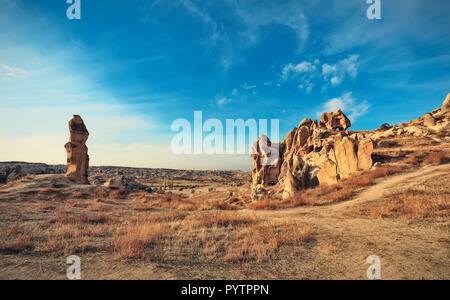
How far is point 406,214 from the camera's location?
24.6 feet

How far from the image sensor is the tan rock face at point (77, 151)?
23828mm

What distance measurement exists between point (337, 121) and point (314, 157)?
15360mm

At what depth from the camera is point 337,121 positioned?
3434 centimetres

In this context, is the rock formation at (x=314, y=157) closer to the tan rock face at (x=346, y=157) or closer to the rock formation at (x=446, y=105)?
the tan rock face at (x=346, y=157)

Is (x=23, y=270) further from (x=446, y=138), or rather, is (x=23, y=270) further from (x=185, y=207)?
(x=446, y=138)

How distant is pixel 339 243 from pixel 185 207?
10.7 meters

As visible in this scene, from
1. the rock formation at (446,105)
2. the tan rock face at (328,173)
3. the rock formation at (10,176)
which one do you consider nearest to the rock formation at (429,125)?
the rock formation at (446,105)

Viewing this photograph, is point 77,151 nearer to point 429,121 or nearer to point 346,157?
point 346,157

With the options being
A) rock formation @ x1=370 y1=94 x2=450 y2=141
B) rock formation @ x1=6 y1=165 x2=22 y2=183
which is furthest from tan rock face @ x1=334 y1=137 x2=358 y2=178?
rock formation @ x1=6 y1=165 x2=22 y2=183

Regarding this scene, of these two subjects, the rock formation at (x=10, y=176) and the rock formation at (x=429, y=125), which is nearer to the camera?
the rock formation at (x=429, y=125)

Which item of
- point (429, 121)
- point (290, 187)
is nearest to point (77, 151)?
point (290, 187)

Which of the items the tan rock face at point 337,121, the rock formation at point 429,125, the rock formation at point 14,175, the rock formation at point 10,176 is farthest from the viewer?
the tan rock face at point 337,121

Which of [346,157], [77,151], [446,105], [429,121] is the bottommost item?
[346,157]
